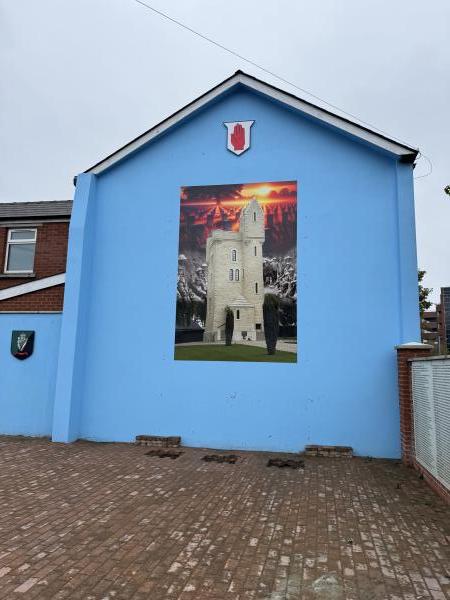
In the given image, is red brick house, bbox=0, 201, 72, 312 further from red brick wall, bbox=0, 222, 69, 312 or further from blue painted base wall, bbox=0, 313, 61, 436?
blue painted base wall, bbox=0, 313, 61, 436

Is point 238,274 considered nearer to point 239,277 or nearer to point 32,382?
point 239,277

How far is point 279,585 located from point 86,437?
6676mm

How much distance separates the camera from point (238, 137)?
946 centimetres

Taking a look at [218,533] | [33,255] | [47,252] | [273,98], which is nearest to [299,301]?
[273,98]

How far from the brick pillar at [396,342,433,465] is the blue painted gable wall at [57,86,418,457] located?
285 millimetres

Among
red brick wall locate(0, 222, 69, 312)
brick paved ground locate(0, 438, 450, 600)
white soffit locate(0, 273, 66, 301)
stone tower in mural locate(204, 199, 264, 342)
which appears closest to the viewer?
brick paved ground locate(0, 438, 450, 600)

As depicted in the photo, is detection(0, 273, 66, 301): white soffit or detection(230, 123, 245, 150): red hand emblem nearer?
detection(230, 123, 245, 150): red hand emblem

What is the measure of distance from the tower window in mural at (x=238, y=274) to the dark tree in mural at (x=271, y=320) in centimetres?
2

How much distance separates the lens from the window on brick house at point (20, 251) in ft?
37.5

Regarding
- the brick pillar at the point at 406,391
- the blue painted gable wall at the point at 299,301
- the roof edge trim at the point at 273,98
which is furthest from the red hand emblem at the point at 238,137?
the brick pillar at the point at 406,391

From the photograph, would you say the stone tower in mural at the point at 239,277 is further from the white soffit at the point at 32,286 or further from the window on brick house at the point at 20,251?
the window on brick house at the point at 20,251

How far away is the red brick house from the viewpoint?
32.7 ft

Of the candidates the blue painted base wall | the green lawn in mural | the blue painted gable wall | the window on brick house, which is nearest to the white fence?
the blue painted gable wall

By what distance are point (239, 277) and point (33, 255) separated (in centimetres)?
593
